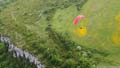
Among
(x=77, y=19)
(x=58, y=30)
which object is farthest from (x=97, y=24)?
(x=58, y=30)

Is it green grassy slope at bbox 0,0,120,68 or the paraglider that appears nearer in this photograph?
green grassy slope at bbox 0,0,120,68

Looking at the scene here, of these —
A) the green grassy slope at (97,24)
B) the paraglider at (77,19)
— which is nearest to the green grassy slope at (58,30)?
the green grassy slope at (97,24)

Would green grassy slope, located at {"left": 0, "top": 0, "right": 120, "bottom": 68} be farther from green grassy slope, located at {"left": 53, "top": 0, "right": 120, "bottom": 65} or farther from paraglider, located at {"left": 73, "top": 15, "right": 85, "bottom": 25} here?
paraglider, located at {"left": 73, "top": 15, "right": 85, "bottom": 25}

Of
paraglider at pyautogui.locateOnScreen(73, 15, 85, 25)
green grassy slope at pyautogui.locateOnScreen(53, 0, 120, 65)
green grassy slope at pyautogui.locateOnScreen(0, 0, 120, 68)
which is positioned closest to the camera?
green grassy slope at pyautogui.locateOnScreen(0, 0, 120, 68)

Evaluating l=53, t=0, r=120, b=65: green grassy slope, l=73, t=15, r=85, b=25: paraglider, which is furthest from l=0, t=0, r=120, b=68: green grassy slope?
l=73, t=15, r=85, b=25: paraglider

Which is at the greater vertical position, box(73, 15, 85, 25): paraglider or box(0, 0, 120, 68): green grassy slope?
box(73, 15, 85, 25): paraglider

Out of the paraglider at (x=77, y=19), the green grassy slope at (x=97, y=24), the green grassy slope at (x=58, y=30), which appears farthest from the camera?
the paraglider at (x=77, y=19)

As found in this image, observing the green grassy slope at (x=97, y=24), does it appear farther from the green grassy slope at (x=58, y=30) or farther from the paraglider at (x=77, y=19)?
the paraglider at (x=77, y=19)

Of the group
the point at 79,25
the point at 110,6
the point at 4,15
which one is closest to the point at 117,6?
the point at 110,6

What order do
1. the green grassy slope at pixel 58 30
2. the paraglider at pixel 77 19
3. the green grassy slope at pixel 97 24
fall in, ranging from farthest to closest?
the paraglider at pixel 77 19 < the green grassy slope at pixel 97 24 < the green grassy slope at pixel 58 30
